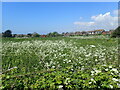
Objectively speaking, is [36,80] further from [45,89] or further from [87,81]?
[87,81]

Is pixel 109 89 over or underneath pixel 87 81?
underneath

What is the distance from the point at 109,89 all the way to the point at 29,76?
150 centimetres

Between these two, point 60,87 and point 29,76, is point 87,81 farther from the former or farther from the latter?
point 29,76

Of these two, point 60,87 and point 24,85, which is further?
point 24,85

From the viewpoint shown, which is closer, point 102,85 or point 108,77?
point 102,85

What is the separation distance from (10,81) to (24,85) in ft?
0.81

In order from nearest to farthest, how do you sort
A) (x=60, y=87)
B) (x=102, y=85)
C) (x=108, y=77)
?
1. (x=60, y=87)
2. (x=102, y=85)
3. (x=108, y=77)

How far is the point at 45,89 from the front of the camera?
244 centimetres

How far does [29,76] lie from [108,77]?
1492 millimetres

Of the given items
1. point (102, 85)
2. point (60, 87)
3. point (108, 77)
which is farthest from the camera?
point (108, 77)

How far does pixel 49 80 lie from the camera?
251 cm

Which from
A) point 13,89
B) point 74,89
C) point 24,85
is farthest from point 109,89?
point 13,89

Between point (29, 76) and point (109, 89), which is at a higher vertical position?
point (29, 76)

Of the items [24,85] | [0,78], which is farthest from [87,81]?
[0,78]
